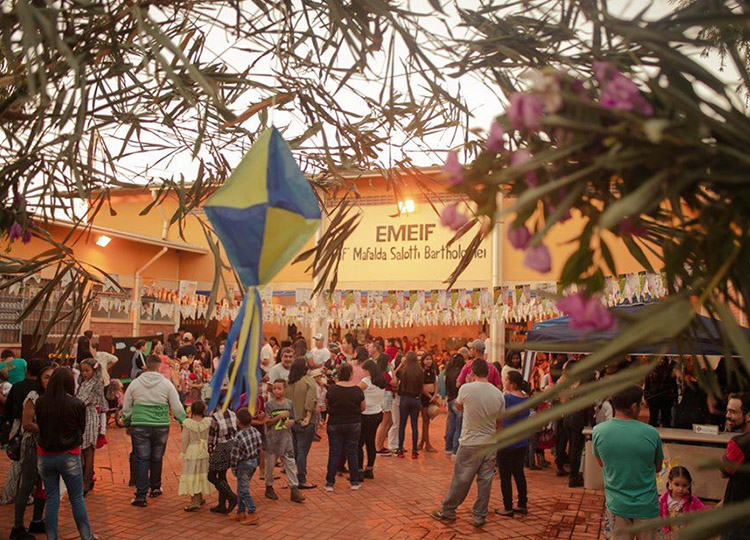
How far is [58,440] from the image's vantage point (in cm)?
Answer: 511

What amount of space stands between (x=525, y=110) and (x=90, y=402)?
22.1ft

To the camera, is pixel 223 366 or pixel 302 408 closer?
pixel 223 366

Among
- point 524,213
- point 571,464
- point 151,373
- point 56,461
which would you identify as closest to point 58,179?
point 524,213

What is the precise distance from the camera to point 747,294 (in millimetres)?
978

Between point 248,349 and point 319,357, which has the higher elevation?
point 248,349

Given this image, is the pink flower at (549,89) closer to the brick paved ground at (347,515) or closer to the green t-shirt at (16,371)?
the brick paved ground at (347,515)

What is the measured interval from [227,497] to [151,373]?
1.53 meters

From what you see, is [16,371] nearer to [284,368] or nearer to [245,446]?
[284,368]

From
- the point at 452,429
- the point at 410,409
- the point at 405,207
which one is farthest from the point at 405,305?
the point at 405,207

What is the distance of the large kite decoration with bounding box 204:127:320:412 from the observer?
1.76m

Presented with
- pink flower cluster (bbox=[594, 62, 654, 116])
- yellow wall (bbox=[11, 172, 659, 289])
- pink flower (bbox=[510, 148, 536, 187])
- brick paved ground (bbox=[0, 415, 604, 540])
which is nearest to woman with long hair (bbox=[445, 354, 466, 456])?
brick paved ground (bbox=[0, 415, 604, 540])

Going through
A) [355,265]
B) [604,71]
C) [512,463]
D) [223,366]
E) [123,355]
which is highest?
[355,265]

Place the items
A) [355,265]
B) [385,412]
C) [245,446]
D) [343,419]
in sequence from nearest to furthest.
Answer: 1. [245,446]
2. [343,419]
3. [385,412]
4. [355,265]

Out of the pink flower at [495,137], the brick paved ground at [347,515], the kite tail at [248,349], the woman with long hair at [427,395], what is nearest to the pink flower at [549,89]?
the pink flower at [495,137]
